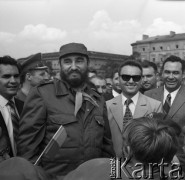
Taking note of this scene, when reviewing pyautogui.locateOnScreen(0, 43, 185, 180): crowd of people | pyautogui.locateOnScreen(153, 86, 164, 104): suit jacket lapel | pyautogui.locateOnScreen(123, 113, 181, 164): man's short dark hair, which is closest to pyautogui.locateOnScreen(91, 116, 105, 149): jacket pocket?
pyautogui.locateOnScreen(0, 43, 185, 180): crowd of people

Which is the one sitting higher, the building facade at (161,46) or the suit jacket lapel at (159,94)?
the building facade at (161,46)

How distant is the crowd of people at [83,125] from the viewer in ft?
5.01

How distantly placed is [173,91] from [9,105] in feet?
6.10

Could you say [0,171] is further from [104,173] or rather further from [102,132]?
[102,132]

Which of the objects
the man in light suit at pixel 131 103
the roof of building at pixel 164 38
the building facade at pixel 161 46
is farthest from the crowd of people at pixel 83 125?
the roof of building at pixel 164 38

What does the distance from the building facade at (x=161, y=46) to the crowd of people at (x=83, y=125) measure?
85.2 metres

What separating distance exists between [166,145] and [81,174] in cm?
42

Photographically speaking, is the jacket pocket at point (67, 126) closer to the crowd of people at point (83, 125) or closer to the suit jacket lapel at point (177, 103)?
the crowd of people at point (83, 125)

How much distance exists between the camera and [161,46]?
90062mm

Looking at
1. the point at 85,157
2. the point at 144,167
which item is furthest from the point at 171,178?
the point at 85,157

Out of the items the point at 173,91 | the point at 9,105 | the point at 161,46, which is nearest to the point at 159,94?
the point at 173,91

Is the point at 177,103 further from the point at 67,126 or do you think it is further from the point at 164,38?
the point at 164,38

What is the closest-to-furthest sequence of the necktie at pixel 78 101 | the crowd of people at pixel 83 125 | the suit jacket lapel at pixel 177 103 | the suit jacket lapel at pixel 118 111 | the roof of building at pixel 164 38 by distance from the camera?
the crowd of people at pixel 83 125 < the necktie at pixel 78 101 < the suit jacket lapel at pixel 118 111 < the suit jacket lapel at pixel 177 103 < the roof of building at pixel 164 38

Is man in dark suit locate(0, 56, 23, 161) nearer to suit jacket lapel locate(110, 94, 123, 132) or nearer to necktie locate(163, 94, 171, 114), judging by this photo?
suit jacket lapel locate(110, 94, 123, 132)
